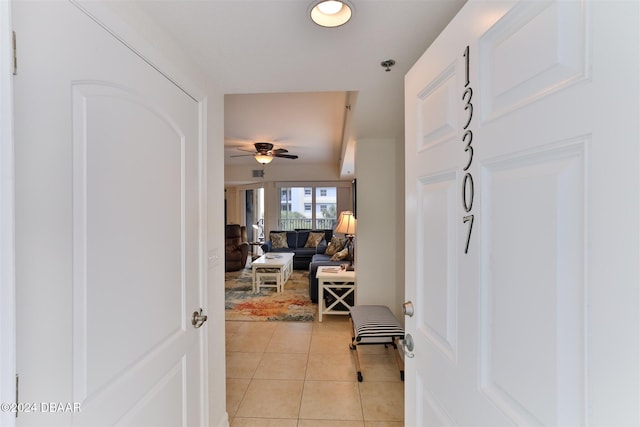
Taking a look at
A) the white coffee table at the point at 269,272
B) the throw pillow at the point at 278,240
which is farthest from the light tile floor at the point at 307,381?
the throw pillow at the point at 278,240

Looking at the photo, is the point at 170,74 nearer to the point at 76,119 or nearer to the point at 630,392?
the point at 76,119

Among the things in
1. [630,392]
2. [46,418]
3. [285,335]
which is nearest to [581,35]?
[630,392]

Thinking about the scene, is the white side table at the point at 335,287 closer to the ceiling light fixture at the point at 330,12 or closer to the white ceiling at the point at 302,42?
the white ceiling at the point at 302,42

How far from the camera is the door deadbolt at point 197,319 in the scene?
53.2 inches

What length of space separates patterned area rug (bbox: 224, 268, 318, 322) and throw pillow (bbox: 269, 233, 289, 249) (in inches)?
52.8

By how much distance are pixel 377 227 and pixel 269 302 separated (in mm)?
2229

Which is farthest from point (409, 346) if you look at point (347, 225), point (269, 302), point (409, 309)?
point (269, 302)

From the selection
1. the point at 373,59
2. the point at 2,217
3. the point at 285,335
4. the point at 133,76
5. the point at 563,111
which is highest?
the point at 373,59

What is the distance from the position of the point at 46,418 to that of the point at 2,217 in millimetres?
498

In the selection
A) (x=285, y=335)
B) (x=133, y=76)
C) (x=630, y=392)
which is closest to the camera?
(x=630, y=392)

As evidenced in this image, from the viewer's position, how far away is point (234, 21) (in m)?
1.10

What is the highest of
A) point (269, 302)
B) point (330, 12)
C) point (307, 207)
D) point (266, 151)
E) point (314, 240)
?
point (266, 151)

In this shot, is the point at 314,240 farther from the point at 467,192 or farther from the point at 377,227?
the point at 467,192

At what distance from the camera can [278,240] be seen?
6.92 meters
